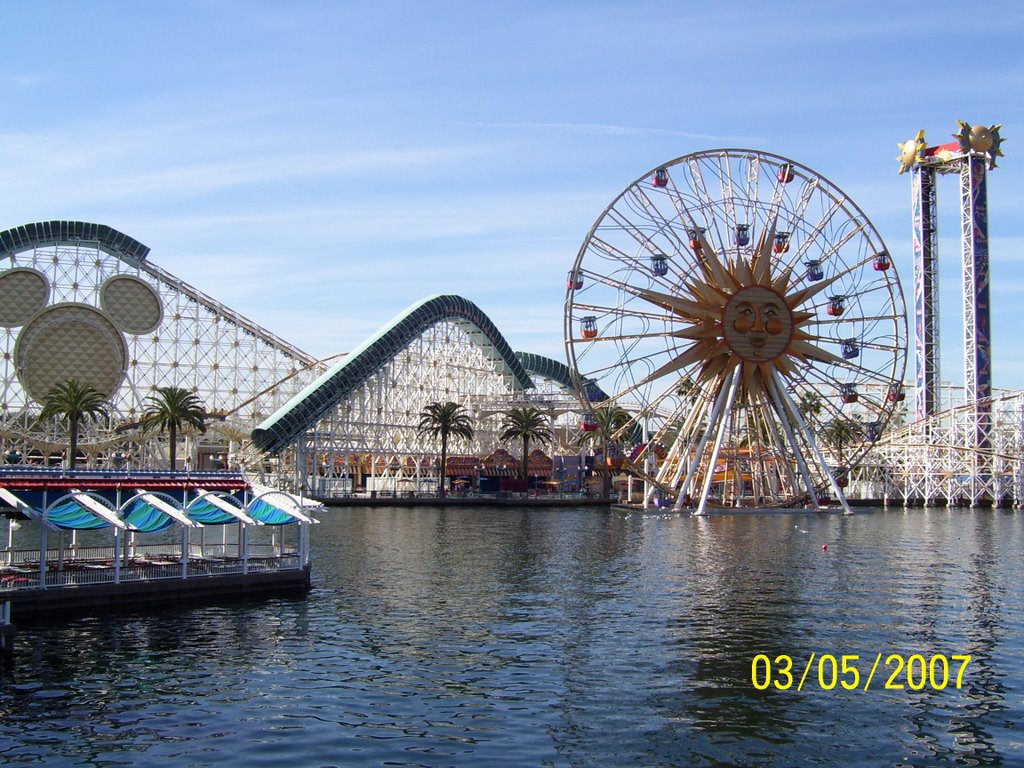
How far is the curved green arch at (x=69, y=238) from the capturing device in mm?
112062

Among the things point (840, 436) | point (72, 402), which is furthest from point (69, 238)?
point (840, 436)

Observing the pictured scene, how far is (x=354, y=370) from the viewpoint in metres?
120

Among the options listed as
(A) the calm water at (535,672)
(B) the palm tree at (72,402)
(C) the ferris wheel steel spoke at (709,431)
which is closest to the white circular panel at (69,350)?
(B) the palm tree at (72,402)

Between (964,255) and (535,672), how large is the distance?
468ft

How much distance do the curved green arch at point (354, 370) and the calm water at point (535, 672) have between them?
60.0 m

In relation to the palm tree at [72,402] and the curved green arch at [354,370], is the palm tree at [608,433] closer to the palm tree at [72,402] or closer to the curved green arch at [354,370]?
the curved green arch at [354,370]

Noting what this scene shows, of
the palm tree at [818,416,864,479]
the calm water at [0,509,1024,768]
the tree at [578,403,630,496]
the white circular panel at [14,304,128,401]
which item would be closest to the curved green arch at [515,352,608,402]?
the tree at [578,403,630,496]

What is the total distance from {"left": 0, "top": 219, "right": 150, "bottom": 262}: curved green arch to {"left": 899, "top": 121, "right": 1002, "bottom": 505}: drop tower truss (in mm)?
87619

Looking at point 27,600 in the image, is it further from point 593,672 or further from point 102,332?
point 102,332

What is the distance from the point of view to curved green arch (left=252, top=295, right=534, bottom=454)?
4510 inches

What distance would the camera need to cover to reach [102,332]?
377 feet

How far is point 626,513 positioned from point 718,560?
46.1 m

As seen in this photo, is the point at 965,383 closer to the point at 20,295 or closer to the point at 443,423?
the point at 443,423

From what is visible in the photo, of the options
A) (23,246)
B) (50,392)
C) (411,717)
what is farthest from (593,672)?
(23,246)
